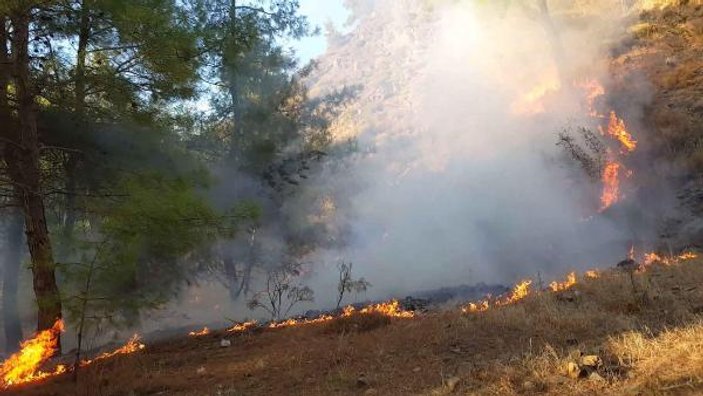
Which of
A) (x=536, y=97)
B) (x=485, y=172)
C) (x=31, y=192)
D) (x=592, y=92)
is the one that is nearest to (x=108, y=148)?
(x=31, y=192)

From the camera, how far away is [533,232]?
15.2 m

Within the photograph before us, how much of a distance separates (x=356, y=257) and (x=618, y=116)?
9.71m

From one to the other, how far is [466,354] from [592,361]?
1.71m

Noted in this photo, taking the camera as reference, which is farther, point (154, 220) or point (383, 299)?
point (383, 299)

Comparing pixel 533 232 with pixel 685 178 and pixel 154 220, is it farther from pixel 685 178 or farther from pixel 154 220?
pixel 154 220

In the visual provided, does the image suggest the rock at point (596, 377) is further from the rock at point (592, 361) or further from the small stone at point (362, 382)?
the small stone at point (362, 382)

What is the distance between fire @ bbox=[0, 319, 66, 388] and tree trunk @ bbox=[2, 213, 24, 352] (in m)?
7.27

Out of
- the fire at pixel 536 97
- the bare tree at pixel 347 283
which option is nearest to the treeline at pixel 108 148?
the bare tree at pixel 347 283

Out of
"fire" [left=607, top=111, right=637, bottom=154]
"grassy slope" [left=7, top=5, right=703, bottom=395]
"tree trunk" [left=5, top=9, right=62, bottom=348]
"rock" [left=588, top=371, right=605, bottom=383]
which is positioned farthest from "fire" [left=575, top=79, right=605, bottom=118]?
"tree trunk" [left=5, top=9, right=62, bottom=348]

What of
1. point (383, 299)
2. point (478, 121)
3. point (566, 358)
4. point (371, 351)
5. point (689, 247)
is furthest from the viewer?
point (478, 121)

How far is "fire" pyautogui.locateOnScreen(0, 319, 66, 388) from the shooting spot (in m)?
5.93

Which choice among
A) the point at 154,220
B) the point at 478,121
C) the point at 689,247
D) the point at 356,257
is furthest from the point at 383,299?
the point at 478,121

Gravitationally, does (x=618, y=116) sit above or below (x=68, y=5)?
below

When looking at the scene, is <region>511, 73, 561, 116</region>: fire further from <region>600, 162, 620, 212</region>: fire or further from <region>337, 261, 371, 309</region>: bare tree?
<region>337, 261, 371, 309</region>: bare tree
